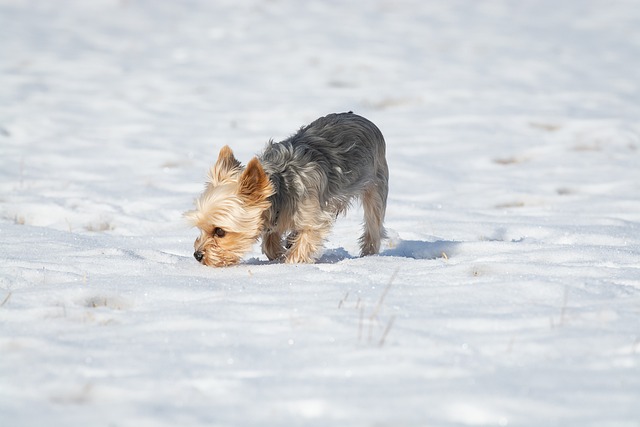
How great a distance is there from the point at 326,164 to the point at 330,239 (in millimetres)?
1398

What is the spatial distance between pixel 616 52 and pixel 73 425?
1527 centimetres

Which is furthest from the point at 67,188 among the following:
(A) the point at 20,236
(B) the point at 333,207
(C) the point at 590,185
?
(C) the point at 590,185

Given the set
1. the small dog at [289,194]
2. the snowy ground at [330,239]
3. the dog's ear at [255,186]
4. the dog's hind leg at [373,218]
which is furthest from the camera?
the dog's hind leg at [373,218]

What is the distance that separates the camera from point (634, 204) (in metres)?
7.75

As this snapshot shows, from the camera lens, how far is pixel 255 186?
5.14m

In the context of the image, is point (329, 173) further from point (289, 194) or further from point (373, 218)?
point (373, 218)

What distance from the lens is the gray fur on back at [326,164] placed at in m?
5.48

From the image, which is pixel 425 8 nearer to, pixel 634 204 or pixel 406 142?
pixel 406 142

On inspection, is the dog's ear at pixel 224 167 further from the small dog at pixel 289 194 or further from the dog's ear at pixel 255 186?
the dog's ear at pixel 255 186

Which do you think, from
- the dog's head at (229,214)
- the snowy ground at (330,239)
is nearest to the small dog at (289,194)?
the dog's head at (229,214)

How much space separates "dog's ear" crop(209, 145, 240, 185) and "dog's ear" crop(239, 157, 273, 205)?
27 cm

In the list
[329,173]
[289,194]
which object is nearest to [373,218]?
[329,173]

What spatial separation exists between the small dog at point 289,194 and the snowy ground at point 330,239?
0.21 meters

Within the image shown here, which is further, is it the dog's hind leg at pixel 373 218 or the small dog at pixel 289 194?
the dog's hind leg at pixel 373 218
